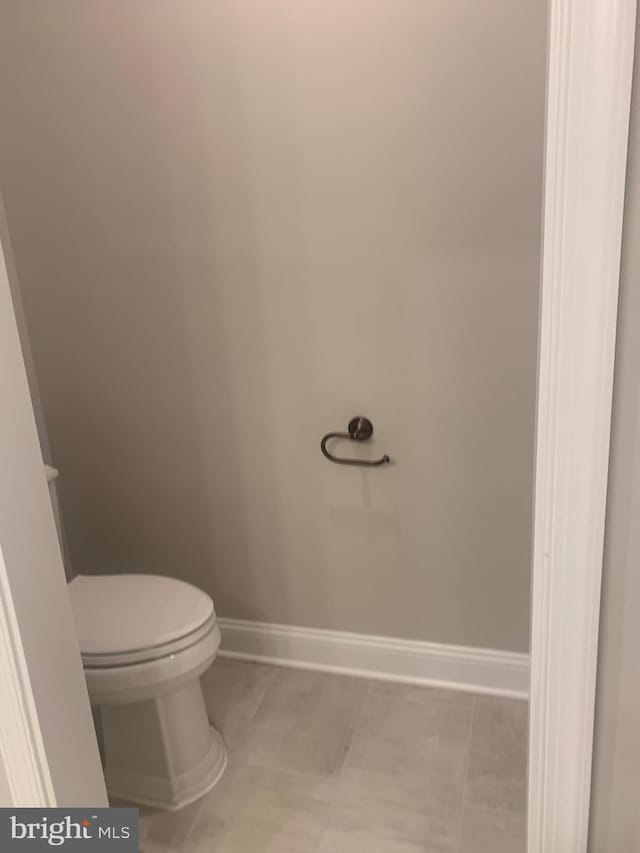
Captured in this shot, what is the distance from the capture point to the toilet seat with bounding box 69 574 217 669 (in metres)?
1.69

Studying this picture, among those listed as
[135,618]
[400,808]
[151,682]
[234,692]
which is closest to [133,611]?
[135,618]

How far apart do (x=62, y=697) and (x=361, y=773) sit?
983 millimetres

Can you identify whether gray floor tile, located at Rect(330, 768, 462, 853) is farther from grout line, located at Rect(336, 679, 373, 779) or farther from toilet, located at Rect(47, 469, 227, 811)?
toilet, located at Rect(47, 469, 227, 811)

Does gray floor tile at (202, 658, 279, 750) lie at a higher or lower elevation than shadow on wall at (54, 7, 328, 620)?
lower

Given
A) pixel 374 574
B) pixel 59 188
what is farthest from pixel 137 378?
pixel 374 574

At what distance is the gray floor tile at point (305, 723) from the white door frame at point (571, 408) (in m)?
1.01

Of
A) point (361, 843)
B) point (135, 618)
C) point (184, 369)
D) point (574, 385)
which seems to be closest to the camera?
point (574, 385)

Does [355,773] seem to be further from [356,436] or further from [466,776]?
[356,436]

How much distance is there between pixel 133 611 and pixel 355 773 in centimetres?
73

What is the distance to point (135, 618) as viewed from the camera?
1.79 meters

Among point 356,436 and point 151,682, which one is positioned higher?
point 356,436

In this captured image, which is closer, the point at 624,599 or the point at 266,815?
the point at 624,599

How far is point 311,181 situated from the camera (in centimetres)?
188

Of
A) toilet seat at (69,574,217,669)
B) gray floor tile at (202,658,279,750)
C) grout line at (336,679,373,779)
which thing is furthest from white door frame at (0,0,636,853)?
gray floor tile at (202,658,279,750)
